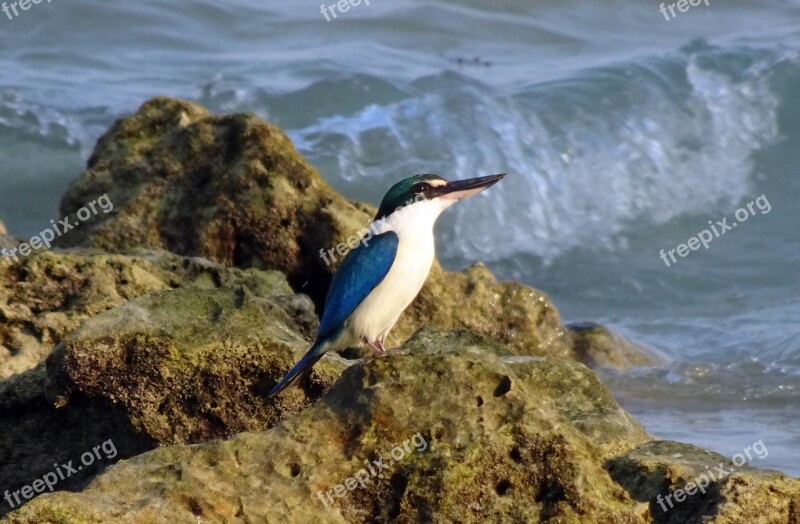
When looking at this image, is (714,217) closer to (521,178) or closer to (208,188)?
(521,178)

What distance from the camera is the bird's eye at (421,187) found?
587cm

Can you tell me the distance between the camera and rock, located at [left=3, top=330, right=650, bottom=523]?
12.9ft

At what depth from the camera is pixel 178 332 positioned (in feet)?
16.9

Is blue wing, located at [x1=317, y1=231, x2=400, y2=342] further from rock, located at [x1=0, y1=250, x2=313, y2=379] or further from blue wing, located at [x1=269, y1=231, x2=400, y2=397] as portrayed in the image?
rock, located at [x1=0, y1=250, x2=313, y2=379]

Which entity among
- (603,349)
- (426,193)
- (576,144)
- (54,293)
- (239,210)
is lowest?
(576,144)

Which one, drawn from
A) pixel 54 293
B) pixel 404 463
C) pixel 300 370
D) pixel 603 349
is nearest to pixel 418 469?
pixel 404 463

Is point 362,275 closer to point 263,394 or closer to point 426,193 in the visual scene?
point 426,193

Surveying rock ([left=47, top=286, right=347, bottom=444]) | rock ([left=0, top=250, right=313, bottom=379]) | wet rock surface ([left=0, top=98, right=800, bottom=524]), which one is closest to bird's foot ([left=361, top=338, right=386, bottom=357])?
wet rock surface ([left=0, top=98, right=800, bottom=524])

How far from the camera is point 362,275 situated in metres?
5.59

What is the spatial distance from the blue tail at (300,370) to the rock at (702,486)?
46.9 inches

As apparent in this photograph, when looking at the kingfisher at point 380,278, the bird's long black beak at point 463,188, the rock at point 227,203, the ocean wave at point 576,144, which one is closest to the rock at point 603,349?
the rock at point 227,203

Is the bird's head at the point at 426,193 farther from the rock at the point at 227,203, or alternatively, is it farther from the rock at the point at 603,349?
the rock at the point at 603,349

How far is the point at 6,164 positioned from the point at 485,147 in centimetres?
575

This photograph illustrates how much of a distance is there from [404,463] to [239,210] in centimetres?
385
